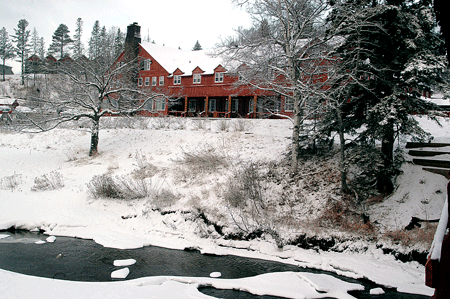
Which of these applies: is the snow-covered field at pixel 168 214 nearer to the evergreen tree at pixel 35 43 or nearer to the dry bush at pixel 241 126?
the dry bush at pixel 241 126

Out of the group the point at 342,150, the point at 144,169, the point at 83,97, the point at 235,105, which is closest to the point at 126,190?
the point at 144,169

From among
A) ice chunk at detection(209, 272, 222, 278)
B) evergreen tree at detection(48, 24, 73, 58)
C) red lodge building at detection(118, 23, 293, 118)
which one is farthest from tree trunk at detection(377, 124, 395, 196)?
evergreen tree at detection(48, 24, 73, 58)

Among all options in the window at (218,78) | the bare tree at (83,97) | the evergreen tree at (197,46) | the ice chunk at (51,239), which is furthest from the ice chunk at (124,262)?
the evergreen tree at (197,46)

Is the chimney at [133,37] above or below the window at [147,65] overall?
above

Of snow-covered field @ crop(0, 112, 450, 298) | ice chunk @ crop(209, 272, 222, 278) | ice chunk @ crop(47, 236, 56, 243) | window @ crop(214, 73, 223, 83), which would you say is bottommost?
ice chunk @ crop(47, 236, 56, 243)

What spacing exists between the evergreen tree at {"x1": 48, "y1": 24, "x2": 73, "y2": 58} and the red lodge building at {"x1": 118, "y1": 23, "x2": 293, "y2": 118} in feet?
144

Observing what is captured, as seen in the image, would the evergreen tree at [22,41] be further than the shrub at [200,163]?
Yes

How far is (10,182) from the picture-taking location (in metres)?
15.6

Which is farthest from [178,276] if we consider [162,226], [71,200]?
[71,200]

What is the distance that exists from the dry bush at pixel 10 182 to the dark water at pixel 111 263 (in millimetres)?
5659

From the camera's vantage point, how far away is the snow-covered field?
7668 mm

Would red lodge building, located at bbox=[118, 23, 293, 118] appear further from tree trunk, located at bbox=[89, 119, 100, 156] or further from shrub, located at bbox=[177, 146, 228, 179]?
shrub, located at bbox=[177, 146, 228, 179]

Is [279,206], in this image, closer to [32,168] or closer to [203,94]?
[32,168]

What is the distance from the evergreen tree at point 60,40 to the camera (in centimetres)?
7269
